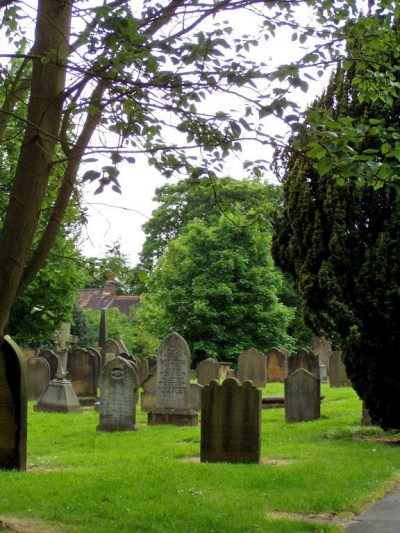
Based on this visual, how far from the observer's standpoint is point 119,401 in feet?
49.7

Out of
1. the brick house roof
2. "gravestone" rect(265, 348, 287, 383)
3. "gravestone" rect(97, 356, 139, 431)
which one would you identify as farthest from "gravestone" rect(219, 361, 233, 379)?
the brick house roof

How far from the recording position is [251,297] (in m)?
38.4

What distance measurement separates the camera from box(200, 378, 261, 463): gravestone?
10461mm

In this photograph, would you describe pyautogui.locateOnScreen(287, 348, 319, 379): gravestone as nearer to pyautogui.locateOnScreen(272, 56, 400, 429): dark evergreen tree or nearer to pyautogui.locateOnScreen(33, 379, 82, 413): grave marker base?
pyautogui.locateOnScreen(33, 379, 82, 413): grave marker base

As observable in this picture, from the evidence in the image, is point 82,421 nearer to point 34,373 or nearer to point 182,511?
point 34,373

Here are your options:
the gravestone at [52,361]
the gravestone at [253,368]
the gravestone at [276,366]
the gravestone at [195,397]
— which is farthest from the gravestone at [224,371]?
the gravestone at [195,397]

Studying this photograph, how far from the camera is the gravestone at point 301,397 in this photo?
16172 millimetres

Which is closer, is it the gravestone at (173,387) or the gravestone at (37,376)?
the gravestone at (173,387)

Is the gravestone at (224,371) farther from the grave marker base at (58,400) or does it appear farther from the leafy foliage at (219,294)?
the grave marker base at (58,400)

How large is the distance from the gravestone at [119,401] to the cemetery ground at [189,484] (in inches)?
34.8

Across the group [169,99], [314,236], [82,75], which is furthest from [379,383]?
[82,75]

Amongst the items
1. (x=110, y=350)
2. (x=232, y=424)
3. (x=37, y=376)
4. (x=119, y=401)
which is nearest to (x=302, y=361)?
(x=110, y=350)

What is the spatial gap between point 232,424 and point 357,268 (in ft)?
13.0

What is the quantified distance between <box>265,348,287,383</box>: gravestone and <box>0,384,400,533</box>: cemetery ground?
1694cm
